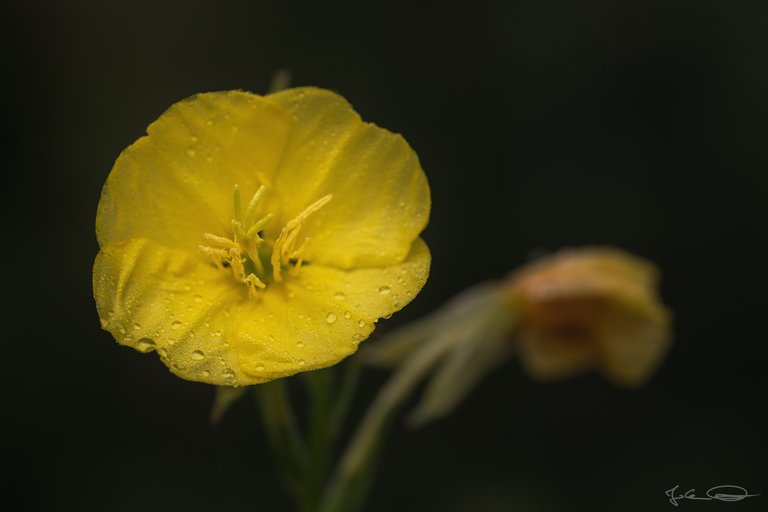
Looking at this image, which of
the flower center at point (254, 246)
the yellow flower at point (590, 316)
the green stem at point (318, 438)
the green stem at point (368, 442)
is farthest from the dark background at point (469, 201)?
the flower center at point (254, 246)

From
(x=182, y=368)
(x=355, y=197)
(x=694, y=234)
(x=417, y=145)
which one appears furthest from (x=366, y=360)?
(x=694, y=234)

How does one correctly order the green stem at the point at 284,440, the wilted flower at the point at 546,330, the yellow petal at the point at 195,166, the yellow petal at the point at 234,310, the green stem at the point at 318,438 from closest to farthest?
the yellow petal at the point at 234,310, the yellow petal at the point at 195,166, the green stem at the point at 284,440, the green stem at the point at 318,438, the wilted flower at the point at 546,330

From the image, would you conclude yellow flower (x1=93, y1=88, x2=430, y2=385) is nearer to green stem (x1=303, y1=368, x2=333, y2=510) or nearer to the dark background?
green stem (x1=303, y1=368, x2=333, y2=510)

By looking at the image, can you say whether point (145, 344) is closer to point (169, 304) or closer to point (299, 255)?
point (169, 304)
